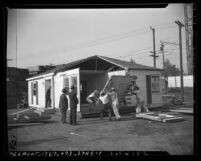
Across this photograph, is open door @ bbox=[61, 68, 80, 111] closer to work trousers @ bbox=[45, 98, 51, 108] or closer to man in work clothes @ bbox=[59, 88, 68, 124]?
man in work clothes @ bbox=[59, 88, 68, 124]

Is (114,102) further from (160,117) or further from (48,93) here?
(48,93)

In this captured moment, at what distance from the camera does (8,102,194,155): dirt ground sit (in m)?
3.28

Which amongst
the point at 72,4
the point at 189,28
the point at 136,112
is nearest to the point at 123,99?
the point at 136,112

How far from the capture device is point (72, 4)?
3.15 metres

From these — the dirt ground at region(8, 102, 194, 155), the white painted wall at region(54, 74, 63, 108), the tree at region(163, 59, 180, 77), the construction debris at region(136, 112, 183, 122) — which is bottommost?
the dirt ground at region(8, 102, 194, 155)

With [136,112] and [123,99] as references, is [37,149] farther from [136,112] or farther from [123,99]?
[123,99]

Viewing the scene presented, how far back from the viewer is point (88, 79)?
5.74 meters

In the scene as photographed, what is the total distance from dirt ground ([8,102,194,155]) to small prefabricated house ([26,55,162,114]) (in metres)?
0.93

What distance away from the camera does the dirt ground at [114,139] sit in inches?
129

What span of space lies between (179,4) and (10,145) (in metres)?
3.98

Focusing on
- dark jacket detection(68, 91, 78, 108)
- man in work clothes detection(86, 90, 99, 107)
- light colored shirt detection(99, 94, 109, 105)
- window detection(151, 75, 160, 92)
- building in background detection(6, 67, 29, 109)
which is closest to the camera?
building in background detection(6, 67, 29, 109)

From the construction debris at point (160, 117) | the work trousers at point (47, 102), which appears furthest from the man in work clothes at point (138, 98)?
the work trousers at point (47, 102)

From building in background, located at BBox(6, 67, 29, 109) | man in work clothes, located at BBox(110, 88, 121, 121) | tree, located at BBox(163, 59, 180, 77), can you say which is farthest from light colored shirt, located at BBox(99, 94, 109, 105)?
building in background, located at BBox(6, 67, 29, 109)

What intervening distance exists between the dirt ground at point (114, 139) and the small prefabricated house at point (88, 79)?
36.5 inches
